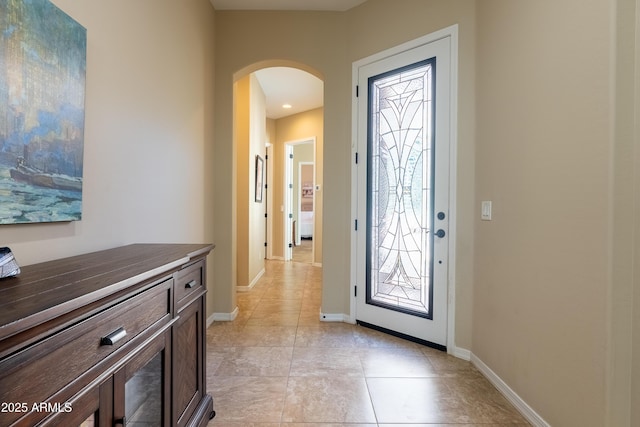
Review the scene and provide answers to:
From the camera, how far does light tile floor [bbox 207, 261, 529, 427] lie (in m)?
1.69

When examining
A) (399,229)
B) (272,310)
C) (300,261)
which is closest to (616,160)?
(399,229)

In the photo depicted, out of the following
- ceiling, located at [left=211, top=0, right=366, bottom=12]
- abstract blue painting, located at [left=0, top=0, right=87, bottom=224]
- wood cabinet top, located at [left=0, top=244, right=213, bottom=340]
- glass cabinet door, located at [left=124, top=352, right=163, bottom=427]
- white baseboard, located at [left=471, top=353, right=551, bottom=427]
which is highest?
ceiling, located at [left=211, top=0, right=366, bottom=12]

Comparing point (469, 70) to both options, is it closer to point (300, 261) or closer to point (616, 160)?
point (616, 160)

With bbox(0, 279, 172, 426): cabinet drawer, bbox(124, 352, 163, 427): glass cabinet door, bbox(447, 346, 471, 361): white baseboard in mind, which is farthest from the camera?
bbox(447, 346, 471, 361): white baseboard

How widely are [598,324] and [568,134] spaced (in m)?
0.86

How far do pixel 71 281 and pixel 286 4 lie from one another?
3.07m

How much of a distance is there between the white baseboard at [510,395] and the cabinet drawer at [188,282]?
189 cm

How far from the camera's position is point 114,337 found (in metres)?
0.86

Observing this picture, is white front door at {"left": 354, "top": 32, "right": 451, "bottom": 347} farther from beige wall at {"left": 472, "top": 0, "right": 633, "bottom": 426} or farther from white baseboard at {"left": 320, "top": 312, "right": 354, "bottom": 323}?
beige wall at {"left": 472, "top": 0, "right": 633, "bottom": 426}

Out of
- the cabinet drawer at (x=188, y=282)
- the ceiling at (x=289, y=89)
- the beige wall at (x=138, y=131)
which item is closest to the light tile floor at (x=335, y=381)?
the cabinet drawer at (x=188, y=282)

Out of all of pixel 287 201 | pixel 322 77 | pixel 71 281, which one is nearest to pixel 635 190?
pixel 71 281

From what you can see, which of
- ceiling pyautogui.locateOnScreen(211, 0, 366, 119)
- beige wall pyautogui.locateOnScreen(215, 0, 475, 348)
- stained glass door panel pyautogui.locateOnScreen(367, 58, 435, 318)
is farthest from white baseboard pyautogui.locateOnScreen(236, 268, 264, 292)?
ceiling pyautogui.locateOnScreen(211, 0, 366, 119)

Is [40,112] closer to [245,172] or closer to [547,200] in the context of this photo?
[547,200]

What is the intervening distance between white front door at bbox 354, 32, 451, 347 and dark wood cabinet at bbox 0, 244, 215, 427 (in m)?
1.77
